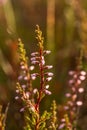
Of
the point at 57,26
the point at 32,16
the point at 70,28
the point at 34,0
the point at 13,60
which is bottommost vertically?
the point at 13,60

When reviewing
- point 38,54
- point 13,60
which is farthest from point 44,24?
point 38,54

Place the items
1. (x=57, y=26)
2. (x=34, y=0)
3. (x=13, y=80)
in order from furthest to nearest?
(x=34, y=0)
(x=57, y=26)
(x=13, y=80)

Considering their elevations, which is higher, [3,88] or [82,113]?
[3,88]

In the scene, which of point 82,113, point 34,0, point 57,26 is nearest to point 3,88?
point 82,113

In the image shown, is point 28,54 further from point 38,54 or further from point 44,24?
point 38,54

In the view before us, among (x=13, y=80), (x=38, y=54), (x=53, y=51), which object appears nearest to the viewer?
(x=38, y=54)

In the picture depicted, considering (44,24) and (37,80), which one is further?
(44,24)
